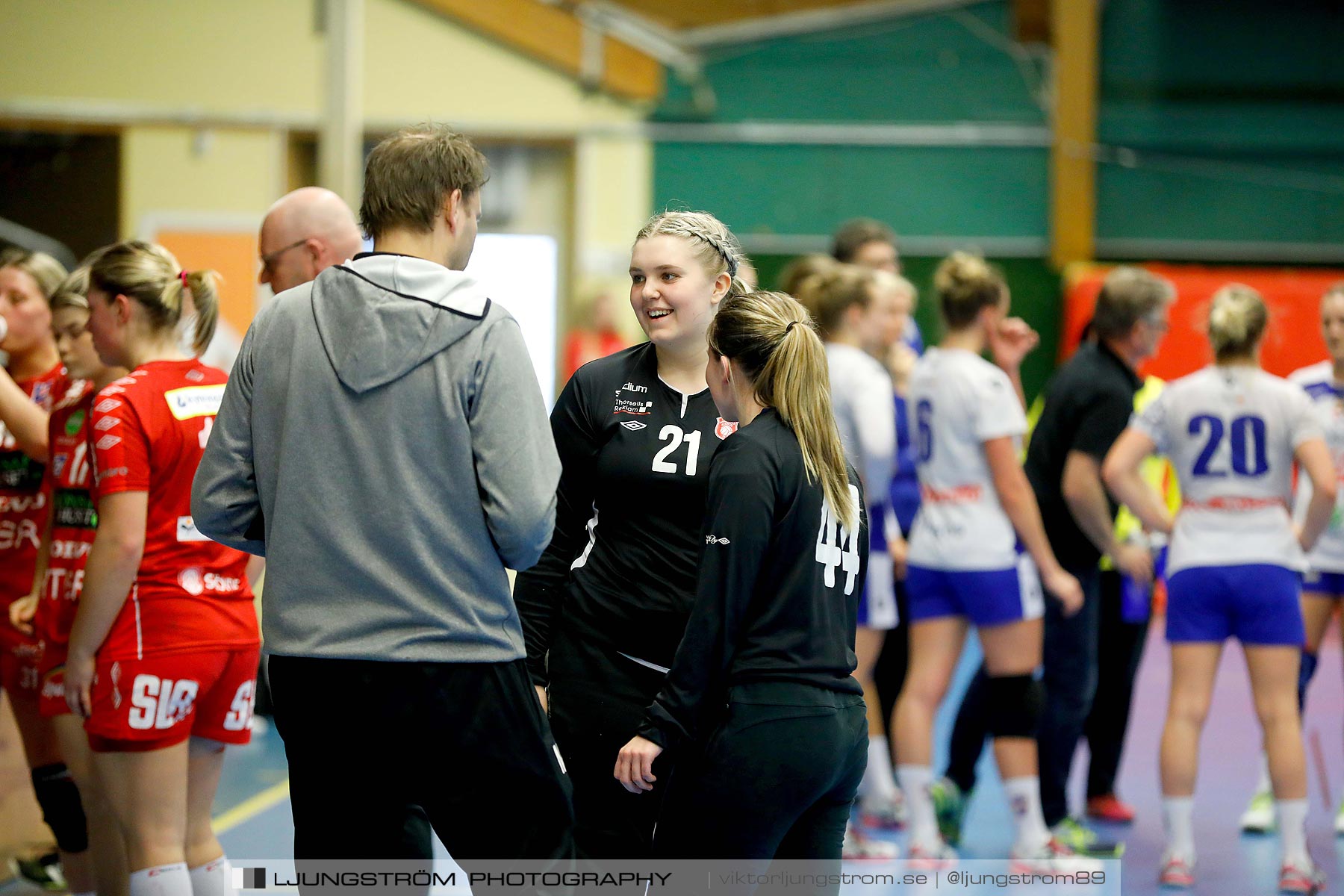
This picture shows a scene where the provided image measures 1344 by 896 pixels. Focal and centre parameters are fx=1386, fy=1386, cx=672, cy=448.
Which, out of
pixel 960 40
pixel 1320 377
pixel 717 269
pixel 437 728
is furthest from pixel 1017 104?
pixel 437 728

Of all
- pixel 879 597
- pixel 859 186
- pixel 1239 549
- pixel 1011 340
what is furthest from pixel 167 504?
pixel 859 186

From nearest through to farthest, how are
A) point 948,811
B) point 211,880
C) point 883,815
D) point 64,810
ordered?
1. point 211,880
2. point 64,810
3. point 948,811
4. point 883,815

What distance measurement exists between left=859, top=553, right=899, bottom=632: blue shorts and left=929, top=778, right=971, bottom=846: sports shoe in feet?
1.83

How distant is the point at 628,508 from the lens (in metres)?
2.52

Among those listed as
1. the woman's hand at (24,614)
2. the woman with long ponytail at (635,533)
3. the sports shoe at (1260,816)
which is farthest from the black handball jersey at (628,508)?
the sports shoe at (1260,816)

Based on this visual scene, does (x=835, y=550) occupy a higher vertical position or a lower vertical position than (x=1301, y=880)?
higher

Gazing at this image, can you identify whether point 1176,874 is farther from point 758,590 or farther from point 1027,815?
point 758,590

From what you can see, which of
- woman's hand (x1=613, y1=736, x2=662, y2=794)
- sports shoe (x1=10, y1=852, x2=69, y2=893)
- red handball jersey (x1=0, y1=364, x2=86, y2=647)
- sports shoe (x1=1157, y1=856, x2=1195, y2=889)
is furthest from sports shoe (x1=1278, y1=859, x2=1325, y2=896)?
red handball jersey (x1=0, y1=364, x2=86, y2=647)

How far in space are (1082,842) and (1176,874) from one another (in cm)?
30

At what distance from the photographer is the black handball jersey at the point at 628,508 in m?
2.48

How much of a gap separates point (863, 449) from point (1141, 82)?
26.7ft

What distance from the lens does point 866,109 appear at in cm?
1130

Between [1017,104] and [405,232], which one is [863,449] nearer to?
[405,232]

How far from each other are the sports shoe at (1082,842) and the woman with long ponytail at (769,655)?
2083 millimetres
